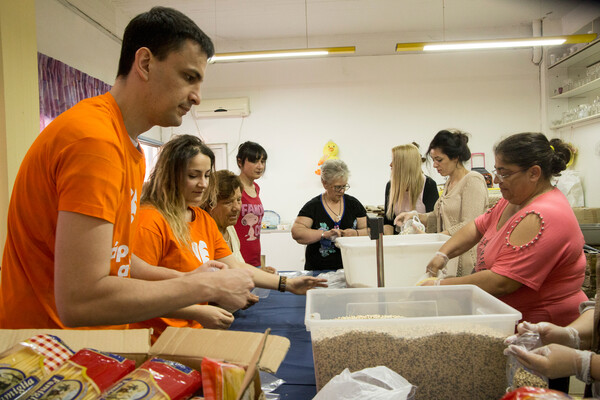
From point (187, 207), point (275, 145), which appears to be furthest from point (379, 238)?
point (275, 145)

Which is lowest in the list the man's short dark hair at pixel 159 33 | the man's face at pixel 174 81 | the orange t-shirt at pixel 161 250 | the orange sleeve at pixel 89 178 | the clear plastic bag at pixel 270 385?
the clear plastic bag at pixel 270 385

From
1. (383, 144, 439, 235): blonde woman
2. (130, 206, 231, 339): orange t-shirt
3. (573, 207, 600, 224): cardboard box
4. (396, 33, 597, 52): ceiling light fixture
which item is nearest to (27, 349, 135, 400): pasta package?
→ (130, 206, 231, 339): orange t-shirt

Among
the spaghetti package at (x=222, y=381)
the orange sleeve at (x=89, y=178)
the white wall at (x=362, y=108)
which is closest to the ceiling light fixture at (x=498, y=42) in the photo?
the white wall at (x=362, y=108)

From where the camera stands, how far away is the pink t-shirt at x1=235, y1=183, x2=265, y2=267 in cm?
296

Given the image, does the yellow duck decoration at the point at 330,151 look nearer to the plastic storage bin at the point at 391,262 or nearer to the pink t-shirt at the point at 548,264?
the plastic storage bin at the point at 391,262

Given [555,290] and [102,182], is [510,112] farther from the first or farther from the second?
[102,182]

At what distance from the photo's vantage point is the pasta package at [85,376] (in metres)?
0.56

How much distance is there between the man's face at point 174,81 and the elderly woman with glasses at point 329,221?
6.20 ft

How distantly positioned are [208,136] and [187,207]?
466 centimetres

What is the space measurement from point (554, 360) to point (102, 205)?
933mm

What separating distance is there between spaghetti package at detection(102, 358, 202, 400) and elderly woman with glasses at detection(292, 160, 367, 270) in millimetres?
2122

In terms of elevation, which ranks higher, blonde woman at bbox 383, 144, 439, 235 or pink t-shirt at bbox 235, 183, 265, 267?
blonde woman at bbox 383, 144, 439, 235

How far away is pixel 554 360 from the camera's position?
79 cm

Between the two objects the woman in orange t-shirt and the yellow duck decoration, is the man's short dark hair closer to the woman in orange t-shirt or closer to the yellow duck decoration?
the woman in orange t-shirt
